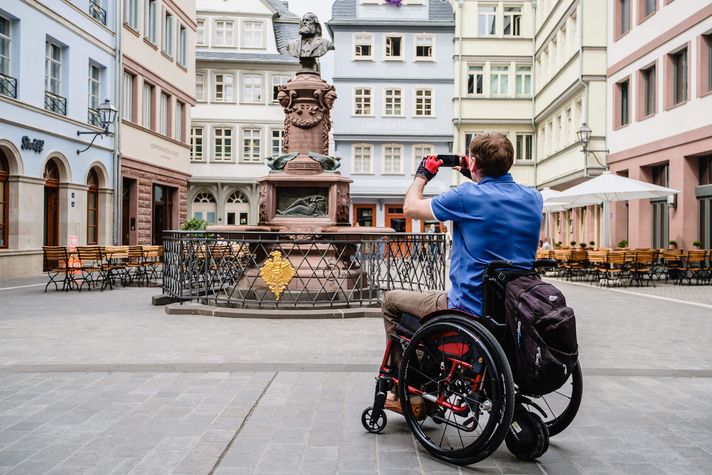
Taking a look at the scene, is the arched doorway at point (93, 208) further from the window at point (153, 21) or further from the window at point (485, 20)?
the window at point (485, 20)

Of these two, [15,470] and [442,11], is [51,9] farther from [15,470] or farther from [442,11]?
[442,11]

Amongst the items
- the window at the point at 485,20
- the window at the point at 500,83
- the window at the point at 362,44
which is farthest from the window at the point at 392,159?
the window at the point at 485,20

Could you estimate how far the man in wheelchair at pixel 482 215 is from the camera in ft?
12.4

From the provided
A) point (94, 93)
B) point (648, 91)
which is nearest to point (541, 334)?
point (648, 91)

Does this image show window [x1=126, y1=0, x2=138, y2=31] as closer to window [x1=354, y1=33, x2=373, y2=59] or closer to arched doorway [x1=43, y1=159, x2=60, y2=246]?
arched doorway [x1=43, y1=159, x2=60, y2=246]

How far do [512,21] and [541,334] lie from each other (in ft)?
132

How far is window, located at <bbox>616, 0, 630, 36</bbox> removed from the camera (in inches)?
1012

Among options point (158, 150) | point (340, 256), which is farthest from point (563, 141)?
point (340, 256)

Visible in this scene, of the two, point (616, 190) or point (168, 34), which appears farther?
point (168, 34)

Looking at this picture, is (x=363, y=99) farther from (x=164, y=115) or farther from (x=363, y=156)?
(x=164, y=115)

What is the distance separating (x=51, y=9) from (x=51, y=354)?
17.3m

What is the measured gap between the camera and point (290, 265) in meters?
10.5

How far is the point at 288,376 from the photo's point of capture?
240 inches

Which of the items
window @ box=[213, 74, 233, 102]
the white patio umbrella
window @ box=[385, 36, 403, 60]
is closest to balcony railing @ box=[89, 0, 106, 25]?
the white patio umbrella
